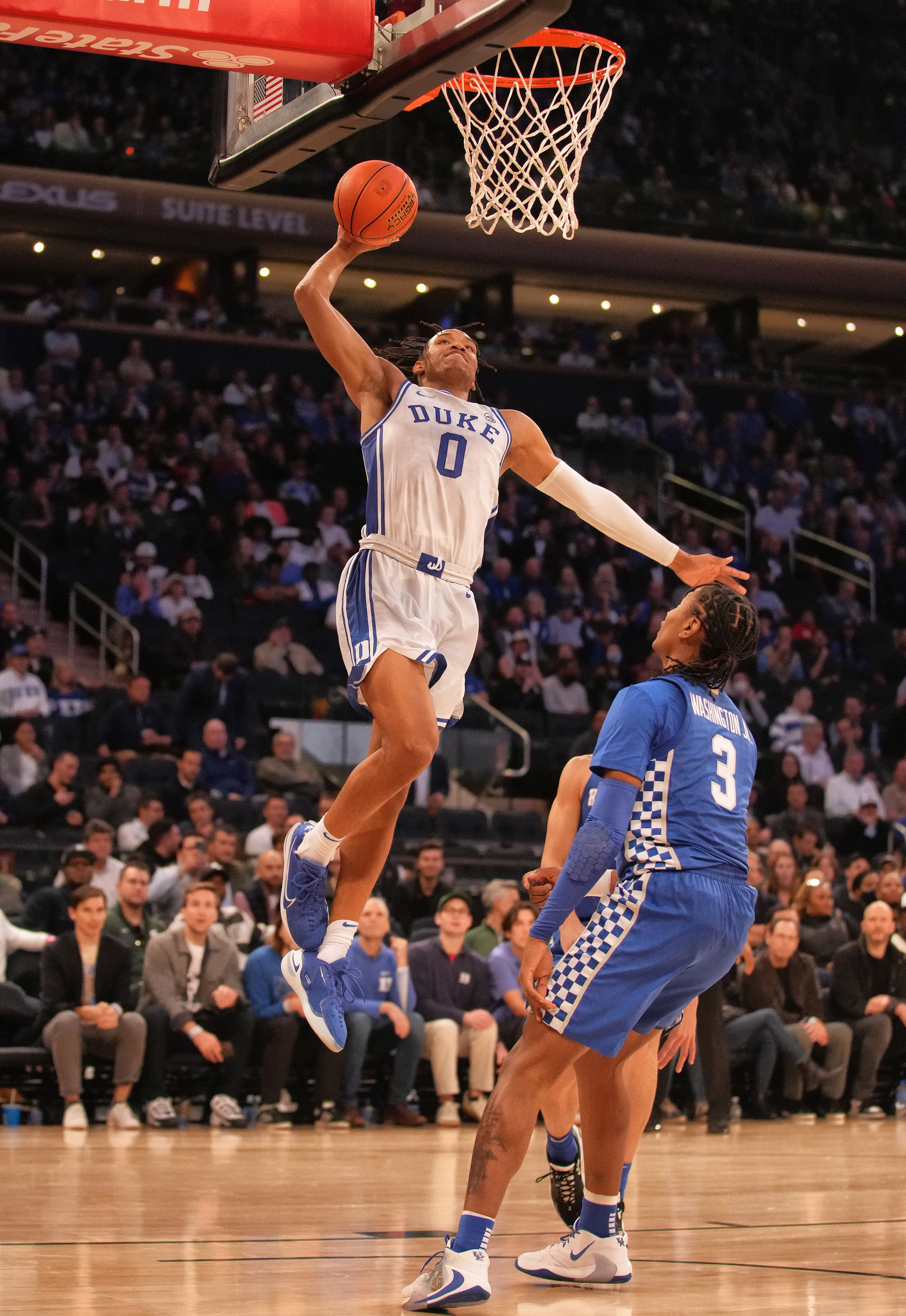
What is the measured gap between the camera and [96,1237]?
5.92 metres

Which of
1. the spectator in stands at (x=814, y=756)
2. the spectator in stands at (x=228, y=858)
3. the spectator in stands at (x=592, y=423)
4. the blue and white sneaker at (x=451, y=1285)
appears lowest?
the blue and white sneaker at (x=451, y=1285)

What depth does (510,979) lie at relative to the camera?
11.2 m

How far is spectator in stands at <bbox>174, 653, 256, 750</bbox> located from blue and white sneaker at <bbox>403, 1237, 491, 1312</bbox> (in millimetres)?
9865

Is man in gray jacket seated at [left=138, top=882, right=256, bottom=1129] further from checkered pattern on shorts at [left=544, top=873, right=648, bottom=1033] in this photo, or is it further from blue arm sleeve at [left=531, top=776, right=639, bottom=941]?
blue arm sleeve at [left=531, top=776, right=639, bottom=941]

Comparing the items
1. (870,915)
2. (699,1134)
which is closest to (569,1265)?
(699,1134)

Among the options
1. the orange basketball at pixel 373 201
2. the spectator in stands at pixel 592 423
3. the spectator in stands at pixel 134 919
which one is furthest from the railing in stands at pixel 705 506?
the orange basketball at pixel 373 201

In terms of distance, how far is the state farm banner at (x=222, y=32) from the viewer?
17.5 ft

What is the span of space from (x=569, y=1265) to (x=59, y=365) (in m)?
16.5

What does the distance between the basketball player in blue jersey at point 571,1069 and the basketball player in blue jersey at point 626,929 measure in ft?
1.23

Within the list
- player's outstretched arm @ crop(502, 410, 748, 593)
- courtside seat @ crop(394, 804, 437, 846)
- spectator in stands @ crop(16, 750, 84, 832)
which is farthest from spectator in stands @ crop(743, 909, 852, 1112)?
player's outstretched arm @ crop(502, 410, 748, 593)

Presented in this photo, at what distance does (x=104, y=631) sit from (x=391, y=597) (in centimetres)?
1181

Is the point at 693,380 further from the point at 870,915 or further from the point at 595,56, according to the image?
the point at 595,56

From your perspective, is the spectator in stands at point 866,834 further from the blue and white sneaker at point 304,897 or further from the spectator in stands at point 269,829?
the blue and white sneaker at point 304,897

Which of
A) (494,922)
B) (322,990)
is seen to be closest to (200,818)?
(494,922)
